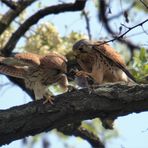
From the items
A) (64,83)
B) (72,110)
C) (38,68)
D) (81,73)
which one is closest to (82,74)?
(81,73)

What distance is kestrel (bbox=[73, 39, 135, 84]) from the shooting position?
662 cm

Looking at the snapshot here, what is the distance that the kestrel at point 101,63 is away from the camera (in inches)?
261

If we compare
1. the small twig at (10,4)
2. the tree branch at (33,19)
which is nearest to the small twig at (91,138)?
the tree branch at (33,19)

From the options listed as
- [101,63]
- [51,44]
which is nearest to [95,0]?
[51,44]

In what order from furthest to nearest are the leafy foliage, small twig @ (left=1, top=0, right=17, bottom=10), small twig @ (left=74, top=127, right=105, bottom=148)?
1. small twig @ (left=1, top=0, right=17, bottom=10)
2. the leafy foliage
3. small twig @ (left=74, top=127, right=105, bottom=148)

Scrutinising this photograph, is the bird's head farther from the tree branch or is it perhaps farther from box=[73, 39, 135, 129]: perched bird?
the tree branch

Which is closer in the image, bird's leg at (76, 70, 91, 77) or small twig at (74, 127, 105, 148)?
bird's leg at (76, 70, 91, 77)

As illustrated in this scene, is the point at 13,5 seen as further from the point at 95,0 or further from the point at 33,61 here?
the point at 33,61

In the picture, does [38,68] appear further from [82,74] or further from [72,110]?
[72,110]

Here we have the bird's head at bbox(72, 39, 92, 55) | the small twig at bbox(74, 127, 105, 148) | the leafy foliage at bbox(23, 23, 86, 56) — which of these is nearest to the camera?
the bird's head at bbox(72, 39, 92, 55)

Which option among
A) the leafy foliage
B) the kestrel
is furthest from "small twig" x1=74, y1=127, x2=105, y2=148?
the leafy foliage

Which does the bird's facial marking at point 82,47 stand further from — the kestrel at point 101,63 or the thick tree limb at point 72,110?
the thick tree limb at point 72,110

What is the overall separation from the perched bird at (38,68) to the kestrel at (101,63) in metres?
0.28

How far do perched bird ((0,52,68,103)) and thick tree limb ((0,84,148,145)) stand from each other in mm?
477
